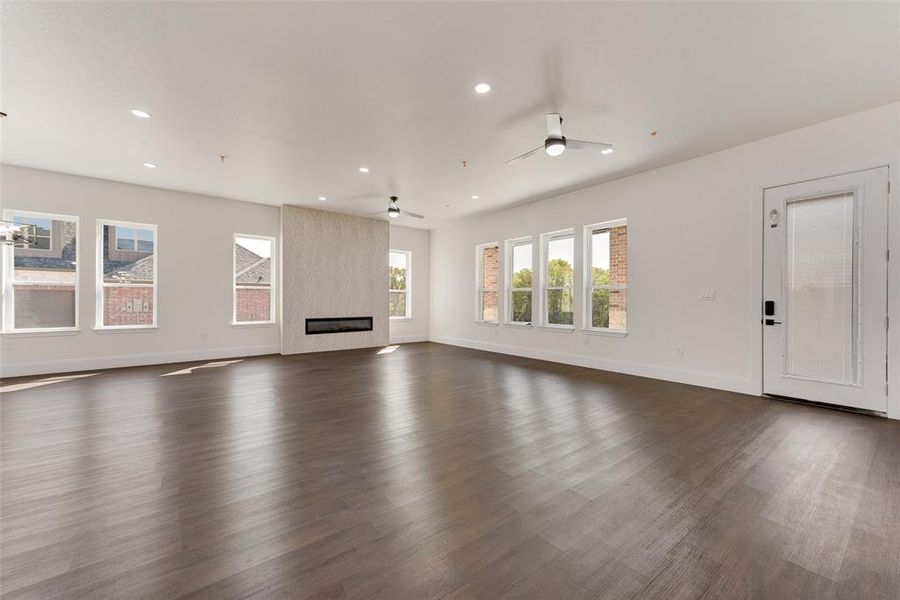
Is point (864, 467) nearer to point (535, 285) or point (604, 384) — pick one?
point (604, 384)

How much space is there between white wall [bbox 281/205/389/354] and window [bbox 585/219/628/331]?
4649 mm

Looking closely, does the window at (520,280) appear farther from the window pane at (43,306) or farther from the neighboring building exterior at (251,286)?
the window pane at (43,306)

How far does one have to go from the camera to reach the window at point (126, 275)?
5828 millimetres

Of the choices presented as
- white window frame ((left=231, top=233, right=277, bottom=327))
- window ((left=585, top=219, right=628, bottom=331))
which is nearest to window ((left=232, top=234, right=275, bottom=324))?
white window frame ((left=231, top=233, right=277, bottom=327))

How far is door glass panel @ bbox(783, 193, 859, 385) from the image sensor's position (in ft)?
12.2

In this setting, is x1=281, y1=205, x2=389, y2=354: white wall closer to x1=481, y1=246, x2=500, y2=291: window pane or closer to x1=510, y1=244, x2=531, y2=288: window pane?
x1=481, y1=246, x2=500, y2=291: window pane

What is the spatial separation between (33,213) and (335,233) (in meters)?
4.45

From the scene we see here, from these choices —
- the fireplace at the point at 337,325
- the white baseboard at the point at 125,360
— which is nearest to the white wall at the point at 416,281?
the fireplace at the point at 337,325

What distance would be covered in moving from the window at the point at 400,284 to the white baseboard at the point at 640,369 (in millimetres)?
2586

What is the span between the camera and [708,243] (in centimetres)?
470

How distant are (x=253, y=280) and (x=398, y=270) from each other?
3.38 meters

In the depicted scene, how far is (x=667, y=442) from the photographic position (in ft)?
9.52

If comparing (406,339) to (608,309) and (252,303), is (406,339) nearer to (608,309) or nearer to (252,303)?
(252,303)

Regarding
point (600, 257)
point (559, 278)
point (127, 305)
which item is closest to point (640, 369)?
point (600, 257)
